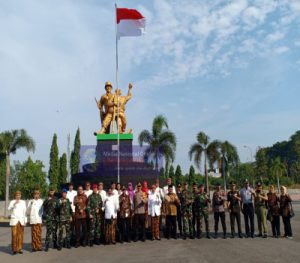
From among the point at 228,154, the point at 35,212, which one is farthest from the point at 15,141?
the point at 228,154

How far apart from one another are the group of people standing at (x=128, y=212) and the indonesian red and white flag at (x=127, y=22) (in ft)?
31.9

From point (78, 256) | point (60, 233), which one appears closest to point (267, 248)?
point (78, 256)

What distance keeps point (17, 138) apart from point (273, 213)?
66.0 ft

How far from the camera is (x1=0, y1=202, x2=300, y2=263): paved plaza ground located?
6.76 m

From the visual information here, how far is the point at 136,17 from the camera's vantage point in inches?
675

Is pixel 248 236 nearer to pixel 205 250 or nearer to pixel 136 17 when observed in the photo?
pixel 205 250

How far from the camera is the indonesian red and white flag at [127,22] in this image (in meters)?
17.1

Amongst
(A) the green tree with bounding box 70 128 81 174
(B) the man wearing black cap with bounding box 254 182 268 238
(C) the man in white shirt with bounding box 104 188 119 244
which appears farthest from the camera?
(A) the green tree with bounding box 70 128 81 174

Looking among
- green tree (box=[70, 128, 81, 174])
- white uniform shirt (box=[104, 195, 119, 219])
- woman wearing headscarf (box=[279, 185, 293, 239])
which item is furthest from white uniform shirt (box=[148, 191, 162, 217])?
green tree (box=[70, 128, 81, 174])

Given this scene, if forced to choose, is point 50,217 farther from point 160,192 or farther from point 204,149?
point 204,149

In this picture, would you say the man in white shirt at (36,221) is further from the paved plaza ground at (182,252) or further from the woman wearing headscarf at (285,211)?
the woman wearing headscarf at (285,211)

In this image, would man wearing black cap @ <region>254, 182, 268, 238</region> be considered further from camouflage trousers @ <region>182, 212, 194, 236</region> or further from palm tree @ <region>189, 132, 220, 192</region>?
palm tree @ <region>189, 132, 220, 192</region>

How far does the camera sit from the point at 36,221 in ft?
27.9

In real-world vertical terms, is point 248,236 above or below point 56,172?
below
